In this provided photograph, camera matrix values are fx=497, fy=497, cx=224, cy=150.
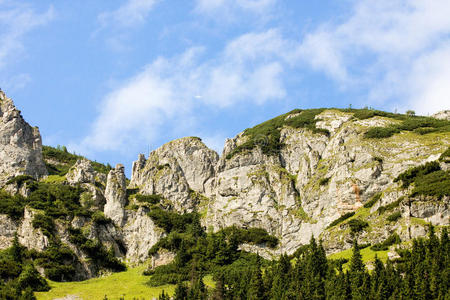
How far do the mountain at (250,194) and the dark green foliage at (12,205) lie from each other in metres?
0.34

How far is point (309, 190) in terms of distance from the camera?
162 meters

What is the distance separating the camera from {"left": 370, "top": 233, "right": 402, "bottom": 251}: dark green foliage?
120 meters

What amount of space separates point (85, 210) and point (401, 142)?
346 ft

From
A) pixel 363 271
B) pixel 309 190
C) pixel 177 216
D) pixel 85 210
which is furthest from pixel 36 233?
pixel 363 271

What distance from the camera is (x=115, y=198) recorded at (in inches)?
6988

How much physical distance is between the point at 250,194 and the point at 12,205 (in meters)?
78.0

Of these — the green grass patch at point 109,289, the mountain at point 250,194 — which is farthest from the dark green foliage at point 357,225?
the green grass patch at point 109,289

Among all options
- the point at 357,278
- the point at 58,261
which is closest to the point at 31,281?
the point at 58,261

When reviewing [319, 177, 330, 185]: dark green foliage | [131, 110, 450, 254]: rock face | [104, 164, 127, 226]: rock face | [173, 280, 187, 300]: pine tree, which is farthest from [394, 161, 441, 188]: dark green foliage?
[104, 164, 127, 226]: rock face

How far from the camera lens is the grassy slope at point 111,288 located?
125125 mm

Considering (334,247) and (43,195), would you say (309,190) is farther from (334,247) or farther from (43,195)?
(43,195)

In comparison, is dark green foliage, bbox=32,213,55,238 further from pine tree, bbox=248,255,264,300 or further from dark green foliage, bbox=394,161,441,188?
dark green foliage, bbox=394,161,441,188

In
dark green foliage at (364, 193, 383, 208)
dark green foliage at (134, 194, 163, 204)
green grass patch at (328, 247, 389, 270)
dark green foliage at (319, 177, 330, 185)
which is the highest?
dark green foliage at (134, 194, 163, 204)

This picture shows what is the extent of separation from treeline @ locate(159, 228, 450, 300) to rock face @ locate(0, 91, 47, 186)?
87907 mm
